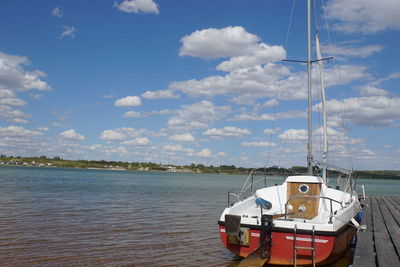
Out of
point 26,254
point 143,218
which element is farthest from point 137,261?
point 143,218

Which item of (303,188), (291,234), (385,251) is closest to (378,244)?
(385,251)

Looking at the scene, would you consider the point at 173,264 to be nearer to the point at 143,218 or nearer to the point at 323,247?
the point at 323,247

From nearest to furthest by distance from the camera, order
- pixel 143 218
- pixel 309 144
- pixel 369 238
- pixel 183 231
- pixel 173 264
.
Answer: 1. pixel 369 238
2. pixel 173 264
3. pixel 309 144
4. pixel 183 231
5. pixel 143 218

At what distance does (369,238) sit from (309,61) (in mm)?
8755

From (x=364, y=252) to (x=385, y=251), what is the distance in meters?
0.57

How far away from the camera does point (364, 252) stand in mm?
8945

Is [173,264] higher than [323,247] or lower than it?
lower

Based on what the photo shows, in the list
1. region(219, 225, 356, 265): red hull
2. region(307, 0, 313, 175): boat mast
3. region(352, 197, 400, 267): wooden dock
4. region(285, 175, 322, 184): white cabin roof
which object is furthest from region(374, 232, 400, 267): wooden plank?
region(307, 0, 313, 175): boat mast

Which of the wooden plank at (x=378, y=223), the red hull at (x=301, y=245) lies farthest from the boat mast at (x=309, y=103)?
the red hull at (x=301, y=245)

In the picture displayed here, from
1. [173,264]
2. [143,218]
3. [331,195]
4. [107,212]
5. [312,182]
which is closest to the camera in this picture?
[173,264]

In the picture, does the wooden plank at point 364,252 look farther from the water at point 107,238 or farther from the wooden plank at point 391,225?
the water at point 107,238

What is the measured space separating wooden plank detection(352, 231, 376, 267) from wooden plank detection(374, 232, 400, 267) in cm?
14

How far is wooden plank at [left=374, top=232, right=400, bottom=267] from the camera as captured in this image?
318 inches

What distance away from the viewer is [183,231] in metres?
17.1
